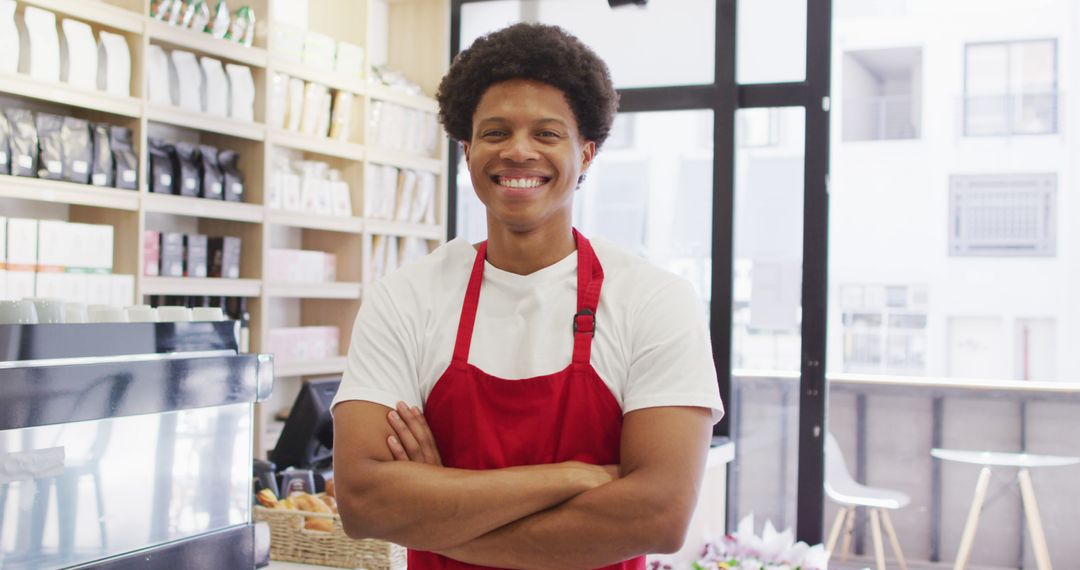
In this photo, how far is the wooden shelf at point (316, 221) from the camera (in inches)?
171

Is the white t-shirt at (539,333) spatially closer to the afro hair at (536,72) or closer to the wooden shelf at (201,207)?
the afro hair at (536,72)

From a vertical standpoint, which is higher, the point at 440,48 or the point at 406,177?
the point at 440,48

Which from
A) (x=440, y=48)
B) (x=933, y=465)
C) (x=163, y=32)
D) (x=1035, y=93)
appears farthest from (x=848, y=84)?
(x=163, y=32)

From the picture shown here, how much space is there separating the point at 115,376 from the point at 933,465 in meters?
4.79

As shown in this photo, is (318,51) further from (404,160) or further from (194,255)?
(194,255)

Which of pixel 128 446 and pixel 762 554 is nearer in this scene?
pixel 128 446

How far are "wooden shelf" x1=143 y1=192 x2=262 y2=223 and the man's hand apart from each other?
268cm

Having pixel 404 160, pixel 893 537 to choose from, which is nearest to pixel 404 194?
pixel 404 160

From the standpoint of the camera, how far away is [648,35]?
455 cm

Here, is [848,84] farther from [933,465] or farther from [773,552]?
[773,552]

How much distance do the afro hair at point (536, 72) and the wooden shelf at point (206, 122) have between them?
2573 millimetres

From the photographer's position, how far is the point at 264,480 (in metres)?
2.56

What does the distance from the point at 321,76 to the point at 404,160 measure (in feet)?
2.11

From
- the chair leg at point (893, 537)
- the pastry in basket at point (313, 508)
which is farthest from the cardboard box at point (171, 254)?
the chair leg at point (893, 537)
